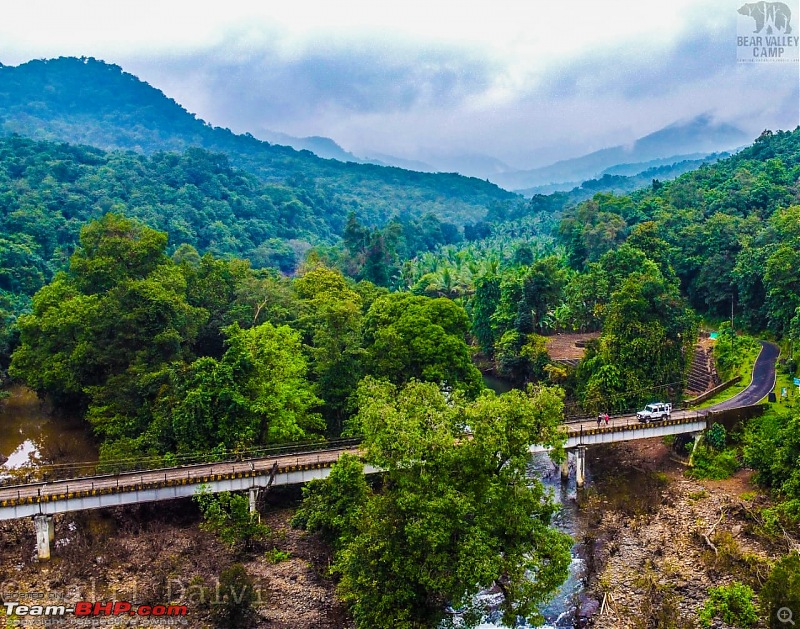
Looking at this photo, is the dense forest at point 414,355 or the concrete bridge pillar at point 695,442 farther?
the concrete bridge pillar at point 695,442

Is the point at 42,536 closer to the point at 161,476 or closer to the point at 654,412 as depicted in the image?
the point at 161,476

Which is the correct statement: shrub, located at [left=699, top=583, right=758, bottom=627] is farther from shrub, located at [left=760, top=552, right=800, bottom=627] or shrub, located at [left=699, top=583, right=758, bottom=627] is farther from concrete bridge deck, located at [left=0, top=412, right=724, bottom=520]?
concrete bridge deck, located at [left=0, top=412, right=724, bottom=520]

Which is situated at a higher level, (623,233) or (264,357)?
(623,233)

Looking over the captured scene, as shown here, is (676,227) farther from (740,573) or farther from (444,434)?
(444,434)

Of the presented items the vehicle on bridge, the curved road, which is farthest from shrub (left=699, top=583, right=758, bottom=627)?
the curved road

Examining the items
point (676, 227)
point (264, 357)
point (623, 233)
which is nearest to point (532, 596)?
point (264, 357)

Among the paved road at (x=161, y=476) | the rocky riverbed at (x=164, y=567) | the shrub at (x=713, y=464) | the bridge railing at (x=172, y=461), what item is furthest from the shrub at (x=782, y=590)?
the bridge railing at (x=172, y=461)

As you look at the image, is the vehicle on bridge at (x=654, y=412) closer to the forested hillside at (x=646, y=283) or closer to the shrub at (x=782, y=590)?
the forested hillside at (x=646, y=283)
